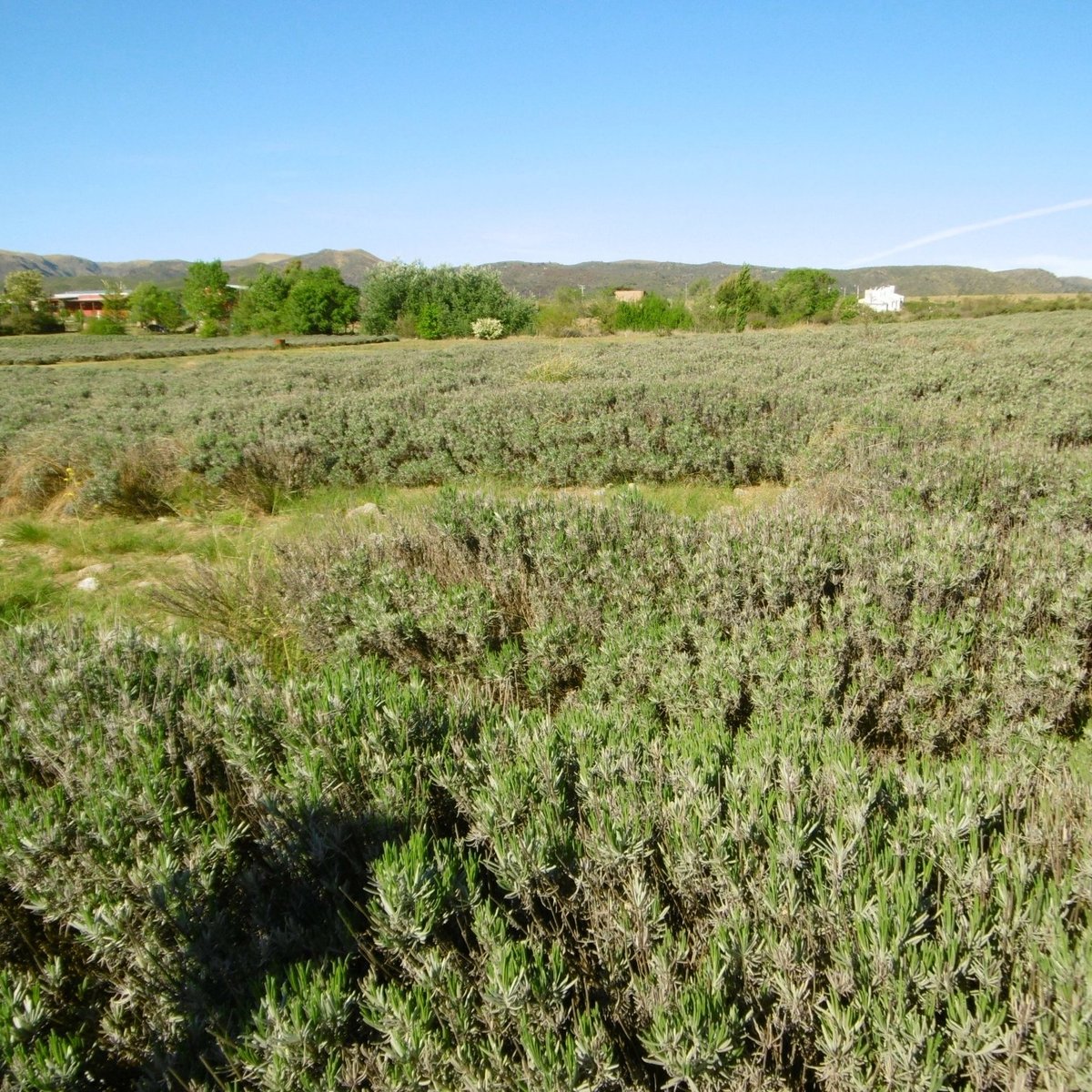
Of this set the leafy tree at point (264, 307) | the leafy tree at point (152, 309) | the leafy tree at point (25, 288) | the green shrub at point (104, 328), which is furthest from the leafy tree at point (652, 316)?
the leafy tree at point (25, 288)

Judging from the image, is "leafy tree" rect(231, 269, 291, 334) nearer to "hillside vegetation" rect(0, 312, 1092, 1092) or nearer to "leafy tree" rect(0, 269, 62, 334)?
"leafy tree" rect(0, 269, 62, 334)

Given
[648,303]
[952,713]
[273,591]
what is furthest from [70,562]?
[648,303]

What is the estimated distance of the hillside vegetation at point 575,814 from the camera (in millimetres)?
1271

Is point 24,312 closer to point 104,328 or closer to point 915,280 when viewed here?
point 104,328

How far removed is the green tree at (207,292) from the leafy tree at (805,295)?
213ft

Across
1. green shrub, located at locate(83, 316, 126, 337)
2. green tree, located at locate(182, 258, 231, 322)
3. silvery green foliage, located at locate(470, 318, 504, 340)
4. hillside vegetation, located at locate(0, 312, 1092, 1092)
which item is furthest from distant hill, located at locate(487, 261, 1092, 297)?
hillside vegetation, located at locate(0, 312, 1092, 1092)

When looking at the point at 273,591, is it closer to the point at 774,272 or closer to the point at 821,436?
the point at 821,436

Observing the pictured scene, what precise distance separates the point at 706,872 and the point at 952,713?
5.51 ft

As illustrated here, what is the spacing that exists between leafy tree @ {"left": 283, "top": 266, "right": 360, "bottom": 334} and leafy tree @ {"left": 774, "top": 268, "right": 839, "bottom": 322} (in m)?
39.6

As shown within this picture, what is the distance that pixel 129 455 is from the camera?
25.7ft

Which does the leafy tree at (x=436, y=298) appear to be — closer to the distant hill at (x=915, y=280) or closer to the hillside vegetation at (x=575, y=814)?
the hillside vegetation at (x=575, y=814)

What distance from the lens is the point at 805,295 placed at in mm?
60281

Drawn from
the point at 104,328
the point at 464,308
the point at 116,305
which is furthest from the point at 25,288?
the point at 464,308

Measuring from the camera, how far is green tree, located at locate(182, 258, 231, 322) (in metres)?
85.0
